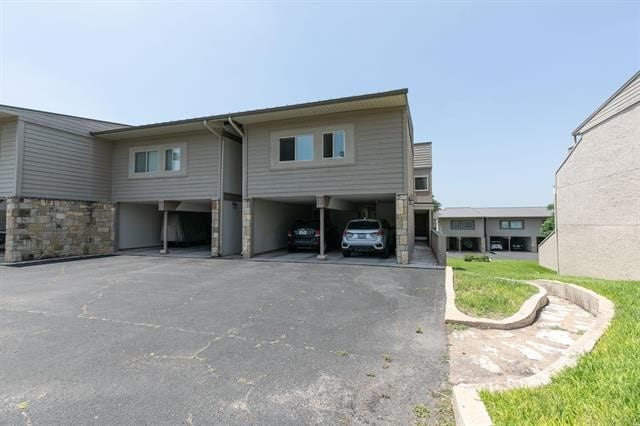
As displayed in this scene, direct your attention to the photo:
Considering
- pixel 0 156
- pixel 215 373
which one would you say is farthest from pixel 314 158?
pixel 0 156

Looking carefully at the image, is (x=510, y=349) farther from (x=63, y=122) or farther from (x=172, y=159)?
(x=63, y=122)

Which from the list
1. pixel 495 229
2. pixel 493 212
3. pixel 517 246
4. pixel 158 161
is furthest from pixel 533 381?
pixel 493 212

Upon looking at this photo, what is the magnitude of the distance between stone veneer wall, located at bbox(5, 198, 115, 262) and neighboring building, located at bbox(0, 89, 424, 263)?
37mm

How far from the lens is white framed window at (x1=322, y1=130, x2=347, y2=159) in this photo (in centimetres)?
1053

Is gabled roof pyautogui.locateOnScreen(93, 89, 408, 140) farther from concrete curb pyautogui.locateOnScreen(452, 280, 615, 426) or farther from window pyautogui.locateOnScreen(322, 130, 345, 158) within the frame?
concrete curb pyautogui.locateOnScreen(452, 280, 615, 426)

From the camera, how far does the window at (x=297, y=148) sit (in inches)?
434

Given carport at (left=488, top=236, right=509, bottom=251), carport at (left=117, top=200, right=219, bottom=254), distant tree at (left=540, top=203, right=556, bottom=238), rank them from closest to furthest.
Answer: carport at (left=117, top=200, right=219, bottom=254) → distant tree at (left=540, top=203, right=556, bottom=238) → carport at (left=488, top=236, right=509, bottom=251)

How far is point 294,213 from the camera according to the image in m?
16.0

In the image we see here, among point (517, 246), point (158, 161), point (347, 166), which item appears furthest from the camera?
point (517, 246)

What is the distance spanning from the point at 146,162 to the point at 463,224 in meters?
34.5

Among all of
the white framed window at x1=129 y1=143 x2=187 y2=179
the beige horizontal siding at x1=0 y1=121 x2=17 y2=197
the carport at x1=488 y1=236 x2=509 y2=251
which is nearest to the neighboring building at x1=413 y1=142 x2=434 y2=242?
the white framed window at x1=129 y1=143 x2=187 y2=179

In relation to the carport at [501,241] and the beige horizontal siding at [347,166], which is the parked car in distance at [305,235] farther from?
the carport at [501,241]

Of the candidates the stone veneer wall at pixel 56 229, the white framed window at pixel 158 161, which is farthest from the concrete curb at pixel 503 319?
the stone veneer wall at pixel 56 229

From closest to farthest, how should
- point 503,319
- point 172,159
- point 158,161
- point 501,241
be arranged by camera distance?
point 503,319
point 172,159
point 158,161
point 501,241
